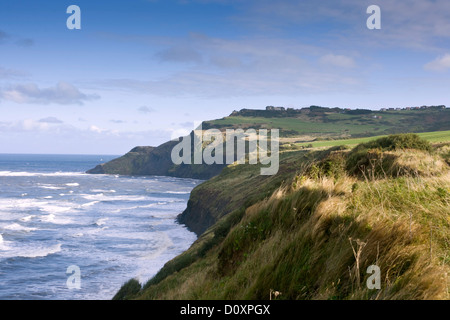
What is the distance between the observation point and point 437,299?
144 inches

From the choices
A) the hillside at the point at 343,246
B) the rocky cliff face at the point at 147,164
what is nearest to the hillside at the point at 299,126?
the rocky cliff face at the point at 147,164

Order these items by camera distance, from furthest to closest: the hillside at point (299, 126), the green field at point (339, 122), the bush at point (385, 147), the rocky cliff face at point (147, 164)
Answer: the rocky cliff face at point (147, 164) → the green field at point (339, 122) → the hillside at point (299, 126) → the bush at point (385, 147)

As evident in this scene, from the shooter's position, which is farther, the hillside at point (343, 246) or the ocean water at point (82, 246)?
the ocean water at point (82, 246)

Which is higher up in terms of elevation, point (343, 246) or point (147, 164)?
point (343, 246)

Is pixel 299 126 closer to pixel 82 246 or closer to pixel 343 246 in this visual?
pixel 82 246

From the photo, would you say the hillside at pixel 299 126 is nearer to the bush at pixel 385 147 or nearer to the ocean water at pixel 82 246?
the ocean water at pixel 82 246

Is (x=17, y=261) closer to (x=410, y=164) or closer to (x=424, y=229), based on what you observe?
(x=410, y=164)

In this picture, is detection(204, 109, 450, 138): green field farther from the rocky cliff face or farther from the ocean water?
the ocean water

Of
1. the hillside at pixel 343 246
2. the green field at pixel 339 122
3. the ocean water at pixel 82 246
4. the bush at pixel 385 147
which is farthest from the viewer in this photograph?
the green field at pixel 339 122

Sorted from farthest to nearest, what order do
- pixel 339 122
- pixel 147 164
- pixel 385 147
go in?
pixel 147 164, pixel 339 122, pixel 385 147

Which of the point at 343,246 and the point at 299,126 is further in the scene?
the point at 299,126

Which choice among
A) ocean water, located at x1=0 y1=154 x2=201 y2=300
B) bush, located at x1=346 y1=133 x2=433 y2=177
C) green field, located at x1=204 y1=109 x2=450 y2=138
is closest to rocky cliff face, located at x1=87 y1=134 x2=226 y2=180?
green field, located at x1=204 y1=109 x2=450 y2=138

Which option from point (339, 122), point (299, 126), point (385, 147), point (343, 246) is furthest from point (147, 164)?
point (343, 246)

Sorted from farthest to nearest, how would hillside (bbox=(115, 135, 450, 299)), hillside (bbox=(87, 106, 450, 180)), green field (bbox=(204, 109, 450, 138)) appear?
green field (bbox=(204, 109, 450, 138)) → hillside (bbox=(87, 106, 450, 180)) → hillside (bbox=(115, 135, 450, 299))
